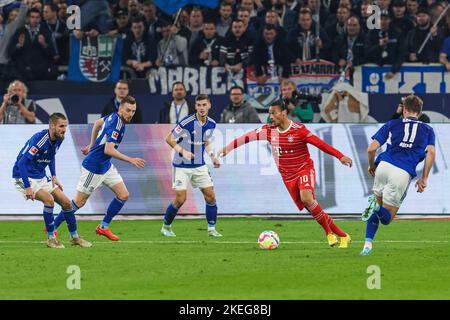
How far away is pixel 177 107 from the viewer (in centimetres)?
2209

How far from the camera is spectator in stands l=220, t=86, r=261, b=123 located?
2177cm

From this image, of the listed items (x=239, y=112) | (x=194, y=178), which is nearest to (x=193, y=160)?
(x=194, y=178)

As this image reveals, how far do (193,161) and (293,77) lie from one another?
5.34 metres

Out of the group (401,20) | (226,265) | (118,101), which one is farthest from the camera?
(401,20)

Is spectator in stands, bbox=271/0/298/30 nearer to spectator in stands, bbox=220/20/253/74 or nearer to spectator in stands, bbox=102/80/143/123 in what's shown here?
spectator in stands, bbox=220/20/253/74

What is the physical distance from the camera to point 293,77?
923 inches

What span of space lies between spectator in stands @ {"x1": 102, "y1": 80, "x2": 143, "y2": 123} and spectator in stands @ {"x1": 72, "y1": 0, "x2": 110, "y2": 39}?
7.56 feet

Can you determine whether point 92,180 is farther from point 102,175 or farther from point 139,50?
point 139,50

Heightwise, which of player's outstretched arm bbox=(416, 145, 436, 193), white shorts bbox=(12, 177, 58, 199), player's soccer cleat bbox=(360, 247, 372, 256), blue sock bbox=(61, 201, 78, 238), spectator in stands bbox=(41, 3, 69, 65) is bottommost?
player's soccer cleat bbox=(360, 247, 372, 256)

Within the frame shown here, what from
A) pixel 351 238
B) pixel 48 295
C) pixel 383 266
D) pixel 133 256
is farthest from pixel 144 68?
pixel 48 295


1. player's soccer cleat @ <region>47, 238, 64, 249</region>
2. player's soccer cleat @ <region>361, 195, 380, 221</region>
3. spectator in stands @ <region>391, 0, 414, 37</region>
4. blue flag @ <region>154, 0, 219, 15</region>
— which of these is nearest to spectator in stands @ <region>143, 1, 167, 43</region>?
blue flag @ <region>154, 0, 219, 15</region>

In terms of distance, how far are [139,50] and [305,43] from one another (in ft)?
11.3

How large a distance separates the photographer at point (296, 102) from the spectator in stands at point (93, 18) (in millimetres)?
4449

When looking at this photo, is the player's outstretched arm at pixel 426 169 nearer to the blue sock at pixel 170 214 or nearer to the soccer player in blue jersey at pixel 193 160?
the soccer player in blue jersey at pixel 193 160
